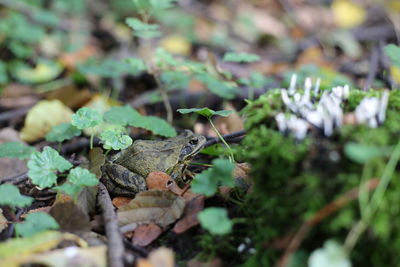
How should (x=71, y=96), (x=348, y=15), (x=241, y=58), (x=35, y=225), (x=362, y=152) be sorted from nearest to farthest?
(x=362, y=152)
(x=35, y=225)
(x=241, y=58)
(x=71, y=96)
(x=348, y=15)

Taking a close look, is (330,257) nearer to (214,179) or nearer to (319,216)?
(319,216)

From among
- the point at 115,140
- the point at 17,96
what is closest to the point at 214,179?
the point at 115,140

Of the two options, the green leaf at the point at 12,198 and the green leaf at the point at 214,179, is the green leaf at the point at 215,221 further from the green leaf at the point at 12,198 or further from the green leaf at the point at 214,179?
the green leaf at the point at 12,198

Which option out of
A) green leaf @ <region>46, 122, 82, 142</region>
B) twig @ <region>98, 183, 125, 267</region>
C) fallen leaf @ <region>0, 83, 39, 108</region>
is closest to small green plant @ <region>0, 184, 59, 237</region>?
twig @ <region>98, 183, 125, 267</region>

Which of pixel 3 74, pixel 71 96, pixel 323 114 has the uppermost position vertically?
pixel 323 114

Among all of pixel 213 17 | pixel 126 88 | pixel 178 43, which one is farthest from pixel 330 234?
pixel 213 17

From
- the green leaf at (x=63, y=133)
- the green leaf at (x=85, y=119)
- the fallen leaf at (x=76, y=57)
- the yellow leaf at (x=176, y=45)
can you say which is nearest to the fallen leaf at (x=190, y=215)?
the green leaf at (x=85, y=119)

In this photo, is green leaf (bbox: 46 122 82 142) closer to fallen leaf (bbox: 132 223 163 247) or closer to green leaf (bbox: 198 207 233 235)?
fallen leaf (bbox: 132 223 163 247)

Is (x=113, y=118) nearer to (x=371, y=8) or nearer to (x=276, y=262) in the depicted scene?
(x=276, y=262)
